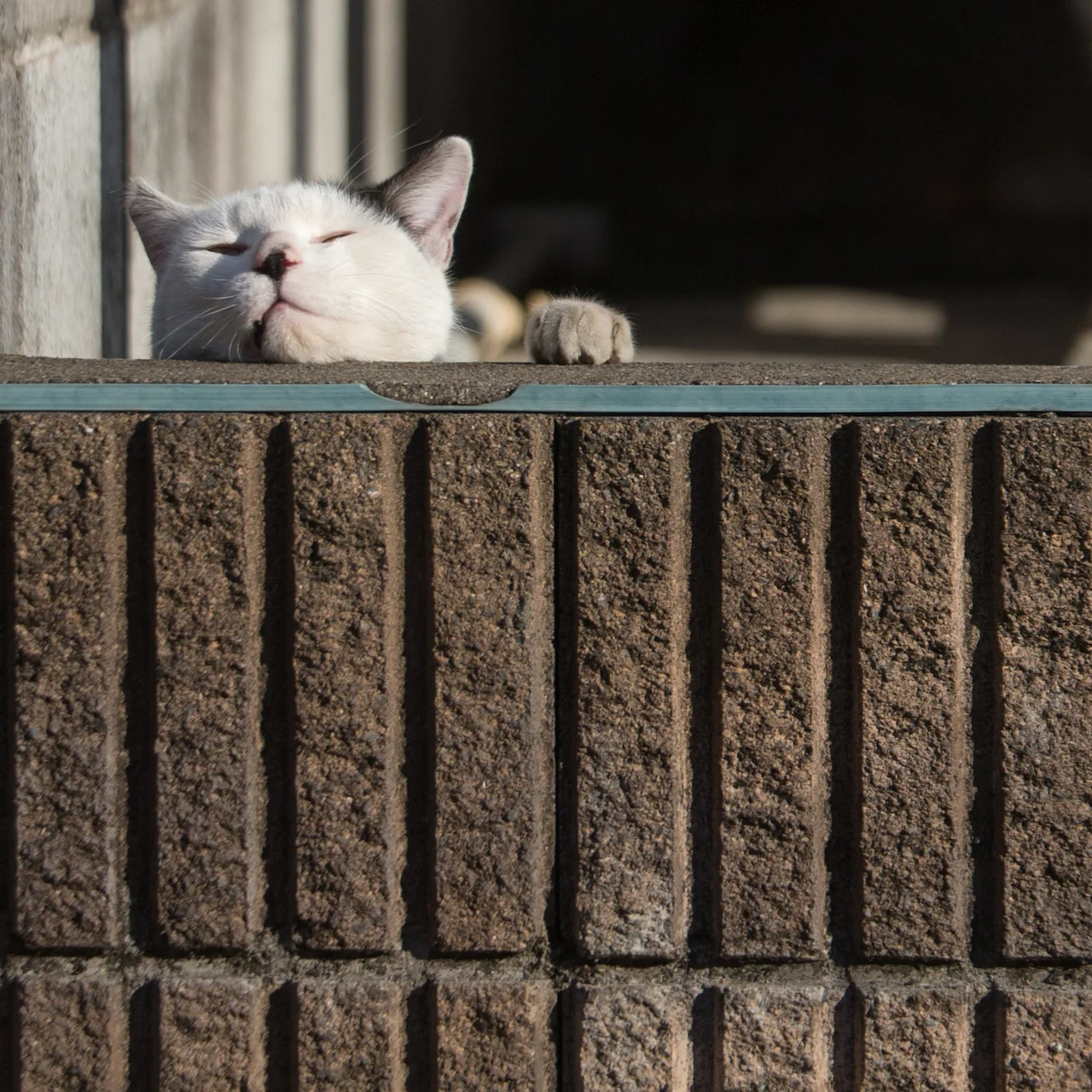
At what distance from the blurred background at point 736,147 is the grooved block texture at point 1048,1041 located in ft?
9.81

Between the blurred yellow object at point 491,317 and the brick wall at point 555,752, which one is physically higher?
the blurred yellow object at point 491,317

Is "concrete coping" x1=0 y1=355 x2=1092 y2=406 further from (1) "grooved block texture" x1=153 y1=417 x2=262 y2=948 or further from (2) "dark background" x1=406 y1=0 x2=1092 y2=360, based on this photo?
(2) "dark background" x1=406 y1=0 x2=1092 y2=360

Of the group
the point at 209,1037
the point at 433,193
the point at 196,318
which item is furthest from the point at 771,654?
the point at 433,193

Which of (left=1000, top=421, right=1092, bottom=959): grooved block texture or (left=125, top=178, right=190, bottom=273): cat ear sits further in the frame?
(left=125, top=178, right=190, bottom=273): cat ear

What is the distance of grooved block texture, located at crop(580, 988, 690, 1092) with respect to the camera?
1.13m

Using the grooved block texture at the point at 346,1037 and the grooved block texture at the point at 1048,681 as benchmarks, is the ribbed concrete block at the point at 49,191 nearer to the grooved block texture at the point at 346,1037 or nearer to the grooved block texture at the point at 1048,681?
the grooved block texture at the point at 346,1037

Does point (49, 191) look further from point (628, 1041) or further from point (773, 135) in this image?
point (773, 135)

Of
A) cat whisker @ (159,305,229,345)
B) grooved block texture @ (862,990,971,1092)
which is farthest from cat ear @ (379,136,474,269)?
grooved block texture @ (862,990,971,1092)

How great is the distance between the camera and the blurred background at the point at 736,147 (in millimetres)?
4551

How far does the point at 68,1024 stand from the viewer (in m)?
1.15

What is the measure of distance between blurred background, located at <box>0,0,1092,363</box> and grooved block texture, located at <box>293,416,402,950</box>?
2.56 m

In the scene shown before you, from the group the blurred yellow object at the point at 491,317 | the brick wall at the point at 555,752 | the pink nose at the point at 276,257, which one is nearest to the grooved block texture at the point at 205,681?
the brick wall at the point at 555,752

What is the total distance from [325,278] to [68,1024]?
103 centimetres

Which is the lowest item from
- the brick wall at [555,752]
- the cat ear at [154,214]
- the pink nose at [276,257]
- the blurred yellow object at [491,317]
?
the brick wall at [555,752]
